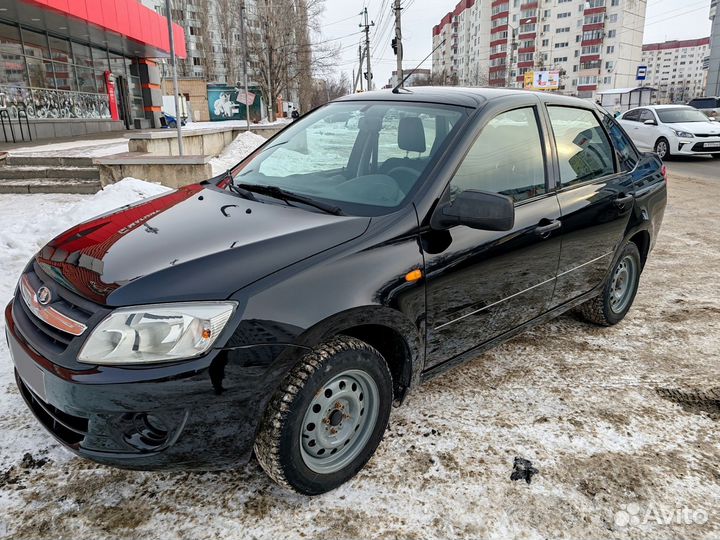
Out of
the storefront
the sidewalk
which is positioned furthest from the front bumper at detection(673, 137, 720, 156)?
the storefront

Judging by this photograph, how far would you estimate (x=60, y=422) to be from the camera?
1.92 metres

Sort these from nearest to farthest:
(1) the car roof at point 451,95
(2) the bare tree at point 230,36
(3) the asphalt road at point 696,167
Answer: (1) the car roof at point 451,95 < (3) the asphalt road at point 696,167 < (2) the bare tree at point 230,36

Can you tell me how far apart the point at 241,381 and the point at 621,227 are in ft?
9.71

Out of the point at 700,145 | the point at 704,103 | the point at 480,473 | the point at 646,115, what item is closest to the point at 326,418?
the point at 480,473

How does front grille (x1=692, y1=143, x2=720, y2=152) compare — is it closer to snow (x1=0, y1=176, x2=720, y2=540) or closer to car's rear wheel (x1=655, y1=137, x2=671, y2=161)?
car's rear wheel (x1=655, y1=137, x2=671, y2=161)

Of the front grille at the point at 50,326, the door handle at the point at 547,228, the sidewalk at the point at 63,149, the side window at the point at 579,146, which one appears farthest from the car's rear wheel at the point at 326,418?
the sidewalk at the point at 63,149

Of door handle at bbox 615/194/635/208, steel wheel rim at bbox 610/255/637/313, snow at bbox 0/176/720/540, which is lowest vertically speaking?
snow at bbox 0/176/720/540

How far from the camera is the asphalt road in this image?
12.7 m

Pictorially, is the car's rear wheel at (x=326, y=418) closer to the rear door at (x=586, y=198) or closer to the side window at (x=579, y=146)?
the rear door at (x=586, y=198)

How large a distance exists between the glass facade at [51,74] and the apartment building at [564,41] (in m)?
67.0

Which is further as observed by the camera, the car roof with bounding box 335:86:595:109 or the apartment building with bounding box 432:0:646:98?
the apartment building with bounding box 432:0:646:98

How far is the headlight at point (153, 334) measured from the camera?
5.82 feet

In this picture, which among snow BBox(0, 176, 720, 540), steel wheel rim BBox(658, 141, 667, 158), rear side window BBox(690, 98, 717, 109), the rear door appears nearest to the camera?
snow BBox(0, 176, 720, 540)

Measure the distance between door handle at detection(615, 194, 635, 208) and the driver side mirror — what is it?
165 cm
